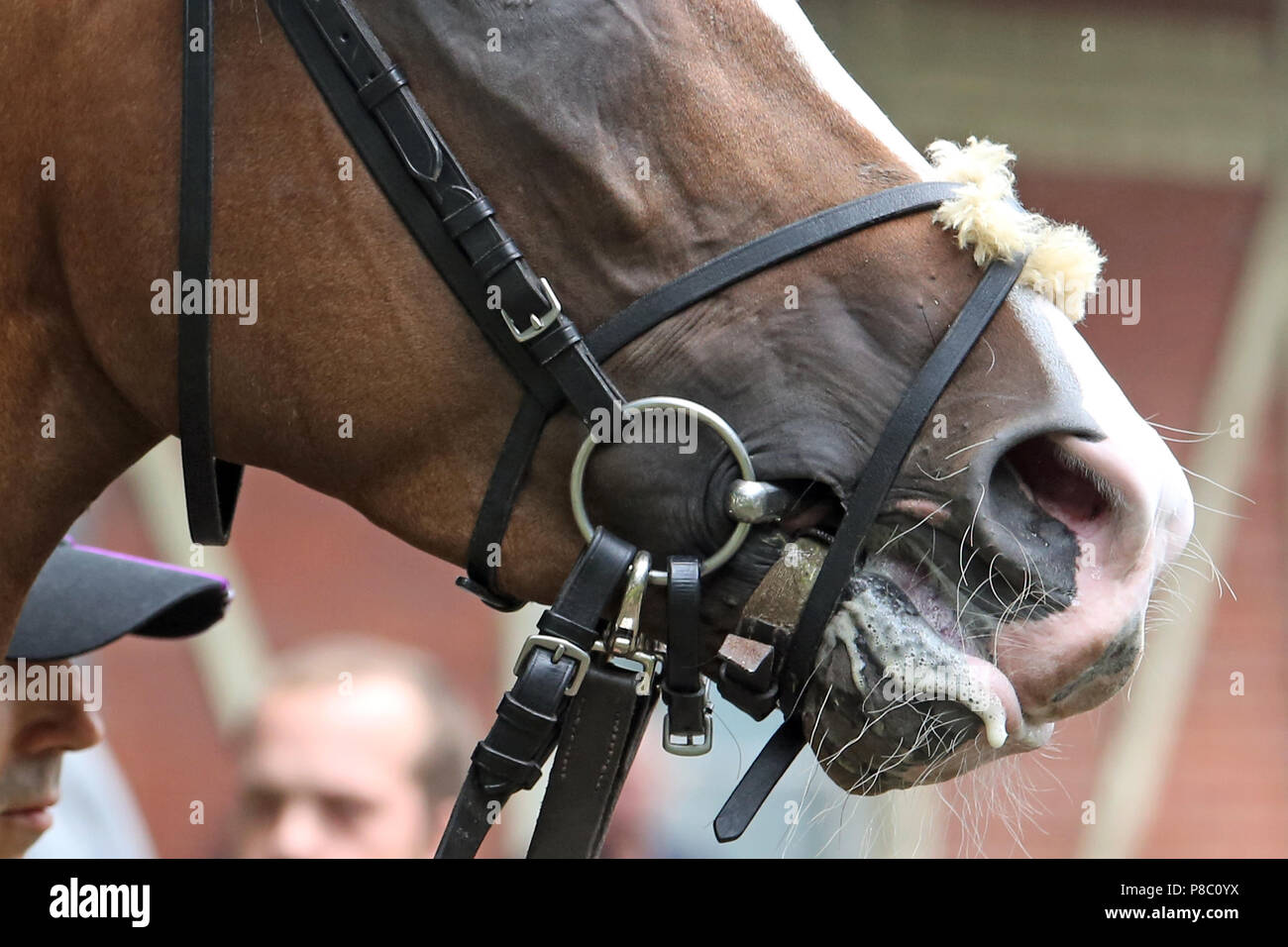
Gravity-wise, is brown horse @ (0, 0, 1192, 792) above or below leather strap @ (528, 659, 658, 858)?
above

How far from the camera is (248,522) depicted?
4480 mm

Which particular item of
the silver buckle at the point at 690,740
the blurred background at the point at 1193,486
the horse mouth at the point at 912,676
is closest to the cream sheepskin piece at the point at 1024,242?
the horse mouth at the point at 912,676

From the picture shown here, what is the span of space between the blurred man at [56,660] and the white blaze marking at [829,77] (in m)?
1.28

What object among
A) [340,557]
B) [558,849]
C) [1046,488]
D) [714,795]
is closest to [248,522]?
[340,557]

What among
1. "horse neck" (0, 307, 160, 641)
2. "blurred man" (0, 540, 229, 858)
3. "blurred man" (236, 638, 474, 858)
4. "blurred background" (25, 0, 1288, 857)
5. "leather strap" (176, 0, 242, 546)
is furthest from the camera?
"blurred background" (25, 0, 1288, 857)

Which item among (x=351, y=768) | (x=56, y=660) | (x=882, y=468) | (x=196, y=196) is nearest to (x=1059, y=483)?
(x=882, y=468)

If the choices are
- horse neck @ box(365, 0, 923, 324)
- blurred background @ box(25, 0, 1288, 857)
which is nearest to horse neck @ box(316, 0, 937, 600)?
horse neck @ box(365, 0, 923, 324)

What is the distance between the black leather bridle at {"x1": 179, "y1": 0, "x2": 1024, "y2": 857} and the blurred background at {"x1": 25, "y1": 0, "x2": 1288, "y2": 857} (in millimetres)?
2968

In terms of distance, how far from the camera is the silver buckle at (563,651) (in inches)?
53.8

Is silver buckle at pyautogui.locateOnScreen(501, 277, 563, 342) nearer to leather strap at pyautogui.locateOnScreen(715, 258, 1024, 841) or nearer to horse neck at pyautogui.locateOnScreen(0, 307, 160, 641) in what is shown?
leather strap at pyautogui.locateOnScreen(715, 258, 1024, 841)

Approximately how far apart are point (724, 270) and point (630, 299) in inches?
4.0

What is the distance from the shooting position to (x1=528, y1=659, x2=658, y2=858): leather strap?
1.42 m

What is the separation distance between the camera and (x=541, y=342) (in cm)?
137

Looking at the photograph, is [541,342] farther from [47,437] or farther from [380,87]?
[47,437]
